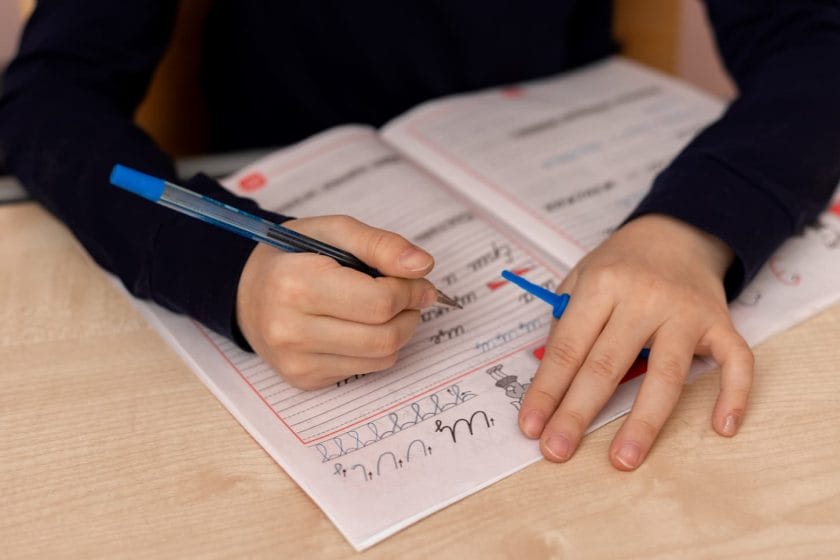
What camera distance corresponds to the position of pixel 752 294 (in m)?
0.65

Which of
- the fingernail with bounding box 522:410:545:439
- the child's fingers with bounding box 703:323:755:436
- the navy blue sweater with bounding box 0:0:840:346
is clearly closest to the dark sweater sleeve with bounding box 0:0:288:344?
the navy blue sweater with bounding box 0:0:840:346

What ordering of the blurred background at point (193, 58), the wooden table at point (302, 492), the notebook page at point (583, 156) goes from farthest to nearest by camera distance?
1. the blurred background at point (193, 58)
2. the notebook page at point (583, 156)
3. the wooden table at point (302, 492)

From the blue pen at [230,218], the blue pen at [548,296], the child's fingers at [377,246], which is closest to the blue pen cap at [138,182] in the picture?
the blue pen at [230,218]

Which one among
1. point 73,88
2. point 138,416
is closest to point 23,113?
point 73,88

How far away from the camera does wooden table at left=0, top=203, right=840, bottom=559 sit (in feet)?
1.48

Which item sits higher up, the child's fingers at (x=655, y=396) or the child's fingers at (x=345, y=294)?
the child's fingers at (x=345, y=294)

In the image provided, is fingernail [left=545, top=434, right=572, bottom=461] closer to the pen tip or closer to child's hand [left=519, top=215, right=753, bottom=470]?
child's hand [left=519, top=215, right=753, bottom=470]

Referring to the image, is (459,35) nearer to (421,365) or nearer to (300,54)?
(300,54)

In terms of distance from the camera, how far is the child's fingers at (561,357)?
20.7 inches

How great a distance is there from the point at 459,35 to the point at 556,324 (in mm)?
557

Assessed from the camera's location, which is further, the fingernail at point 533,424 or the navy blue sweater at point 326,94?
the navy blue sweater at point 326,94

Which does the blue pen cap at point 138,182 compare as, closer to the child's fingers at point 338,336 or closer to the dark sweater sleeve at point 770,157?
the child's fingers at point 338,336

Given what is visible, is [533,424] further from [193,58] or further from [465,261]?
[193,58]

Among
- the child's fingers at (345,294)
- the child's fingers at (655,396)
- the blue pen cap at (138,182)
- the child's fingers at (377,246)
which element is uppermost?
the blue pen cap at (138,182)
